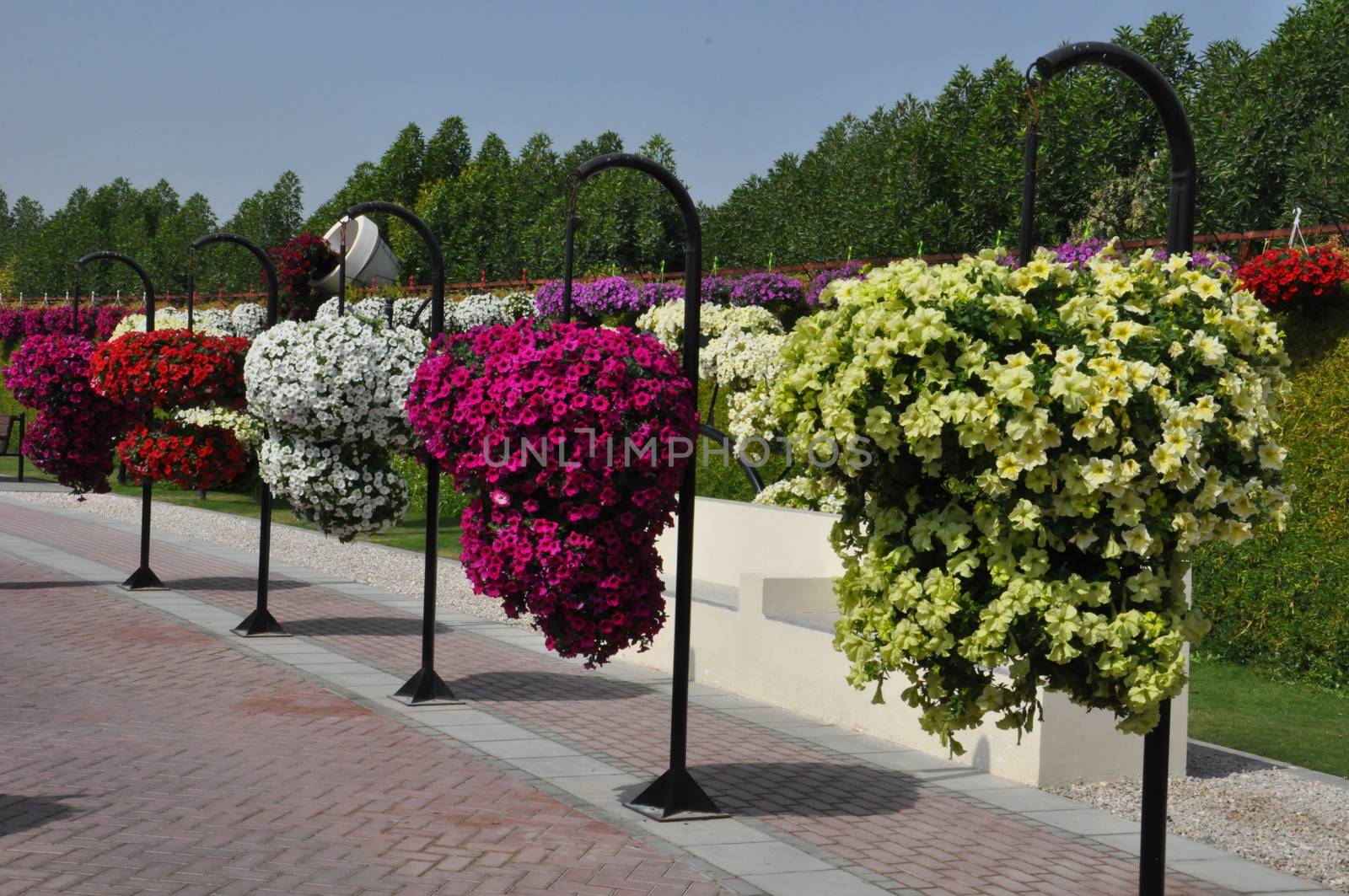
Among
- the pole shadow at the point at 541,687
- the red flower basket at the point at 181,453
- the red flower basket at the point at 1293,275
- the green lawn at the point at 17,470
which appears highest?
the red flower basket at the point at 1293,275

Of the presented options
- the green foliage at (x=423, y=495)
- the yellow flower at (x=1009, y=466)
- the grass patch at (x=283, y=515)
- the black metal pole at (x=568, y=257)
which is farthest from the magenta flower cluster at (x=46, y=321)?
the yellow flower at (x=1009, y=466)

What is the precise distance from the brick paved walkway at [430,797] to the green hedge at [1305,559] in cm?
480

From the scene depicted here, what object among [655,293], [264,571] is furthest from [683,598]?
[655,293]

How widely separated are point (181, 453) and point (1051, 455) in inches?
431

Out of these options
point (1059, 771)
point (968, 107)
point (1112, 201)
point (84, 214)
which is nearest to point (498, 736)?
point (1059, 771)

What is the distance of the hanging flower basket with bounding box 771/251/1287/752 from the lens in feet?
15.5

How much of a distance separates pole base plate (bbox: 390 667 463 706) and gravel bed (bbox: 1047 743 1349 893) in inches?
169

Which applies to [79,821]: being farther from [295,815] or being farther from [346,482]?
[346,482]

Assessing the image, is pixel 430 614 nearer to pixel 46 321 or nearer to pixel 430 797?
pixel 430 797

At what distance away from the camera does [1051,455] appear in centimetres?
481

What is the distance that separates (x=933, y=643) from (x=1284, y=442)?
8879mm

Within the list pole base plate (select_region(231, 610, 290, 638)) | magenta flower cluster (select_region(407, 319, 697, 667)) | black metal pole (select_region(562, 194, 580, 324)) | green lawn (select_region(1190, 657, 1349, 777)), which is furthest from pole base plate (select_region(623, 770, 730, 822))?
pole base plate (select_region(231, 610, 290, 638))

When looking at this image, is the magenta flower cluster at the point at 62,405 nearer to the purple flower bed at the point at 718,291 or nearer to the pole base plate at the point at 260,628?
the pole base plate at the point at 260,628

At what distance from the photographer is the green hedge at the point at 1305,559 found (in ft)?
37.1
